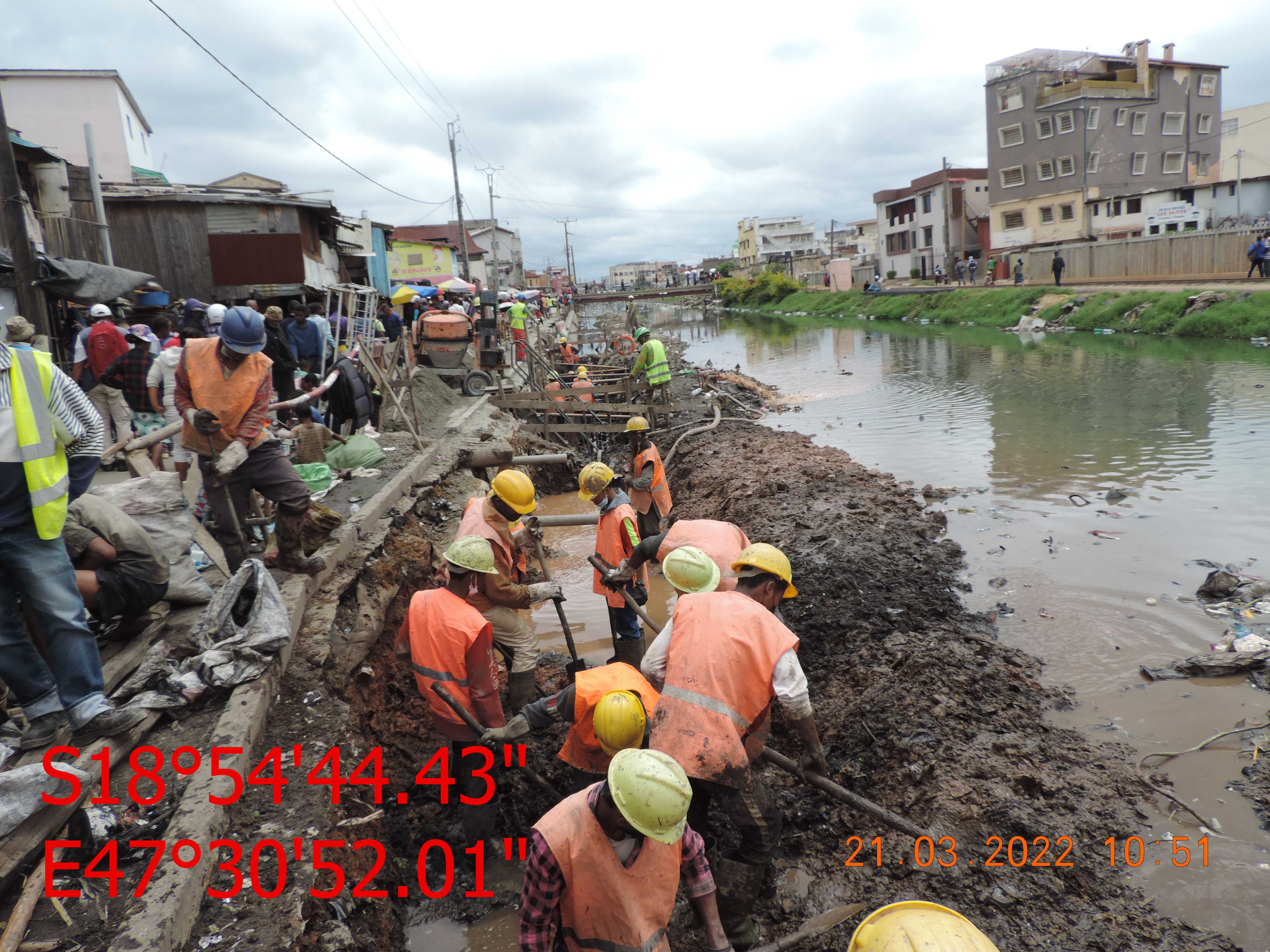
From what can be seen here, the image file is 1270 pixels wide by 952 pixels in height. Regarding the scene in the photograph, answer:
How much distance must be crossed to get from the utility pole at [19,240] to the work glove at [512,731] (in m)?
5.95

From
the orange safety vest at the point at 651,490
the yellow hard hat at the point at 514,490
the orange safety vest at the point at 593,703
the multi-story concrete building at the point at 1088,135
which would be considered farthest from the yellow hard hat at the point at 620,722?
the multi-story concrete building at the point at 1088,135

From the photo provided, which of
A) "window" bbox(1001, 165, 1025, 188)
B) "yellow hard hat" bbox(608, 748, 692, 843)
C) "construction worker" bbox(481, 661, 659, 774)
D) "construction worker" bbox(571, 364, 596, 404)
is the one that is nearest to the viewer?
"yellow hard hat" bbox(608, 748, 692, 843)

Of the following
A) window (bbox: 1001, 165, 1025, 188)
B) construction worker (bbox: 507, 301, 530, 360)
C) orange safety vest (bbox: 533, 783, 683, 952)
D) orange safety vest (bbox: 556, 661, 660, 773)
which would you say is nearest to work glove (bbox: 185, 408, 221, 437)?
orange safety vest (bbox: 556, 661, 660, 773)

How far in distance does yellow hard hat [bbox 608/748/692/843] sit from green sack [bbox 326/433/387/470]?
22.0 feet

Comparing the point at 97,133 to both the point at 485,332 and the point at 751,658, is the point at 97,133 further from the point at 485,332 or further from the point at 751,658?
the point at 751,658

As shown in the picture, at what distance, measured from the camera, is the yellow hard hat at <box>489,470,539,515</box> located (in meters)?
4.66

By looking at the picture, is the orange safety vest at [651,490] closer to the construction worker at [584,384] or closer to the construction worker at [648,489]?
the construction worker at [648,489]

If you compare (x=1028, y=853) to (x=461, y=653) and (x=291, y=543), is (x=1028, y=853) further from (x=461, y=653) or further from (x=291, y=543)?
(x=291, y=543)

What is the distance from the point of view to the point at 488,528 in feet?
15.1

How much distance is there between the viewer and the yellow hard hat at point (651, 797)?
2.19 metres

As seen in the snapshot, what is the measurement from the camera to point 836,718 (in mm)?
4793

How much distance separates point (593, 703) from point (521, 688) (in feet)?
4.32

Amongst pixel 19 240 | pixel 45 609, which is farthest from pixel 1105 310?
pixel 45 609

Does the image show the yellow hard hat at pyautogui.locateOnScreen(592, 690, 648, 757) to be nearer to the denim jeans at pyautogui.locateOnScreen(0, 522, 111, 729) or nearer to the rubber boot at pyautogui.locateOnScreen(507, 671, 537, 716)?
the rubber boot at pyautogui.locateOnScreen(507, 671, 537, 716)
